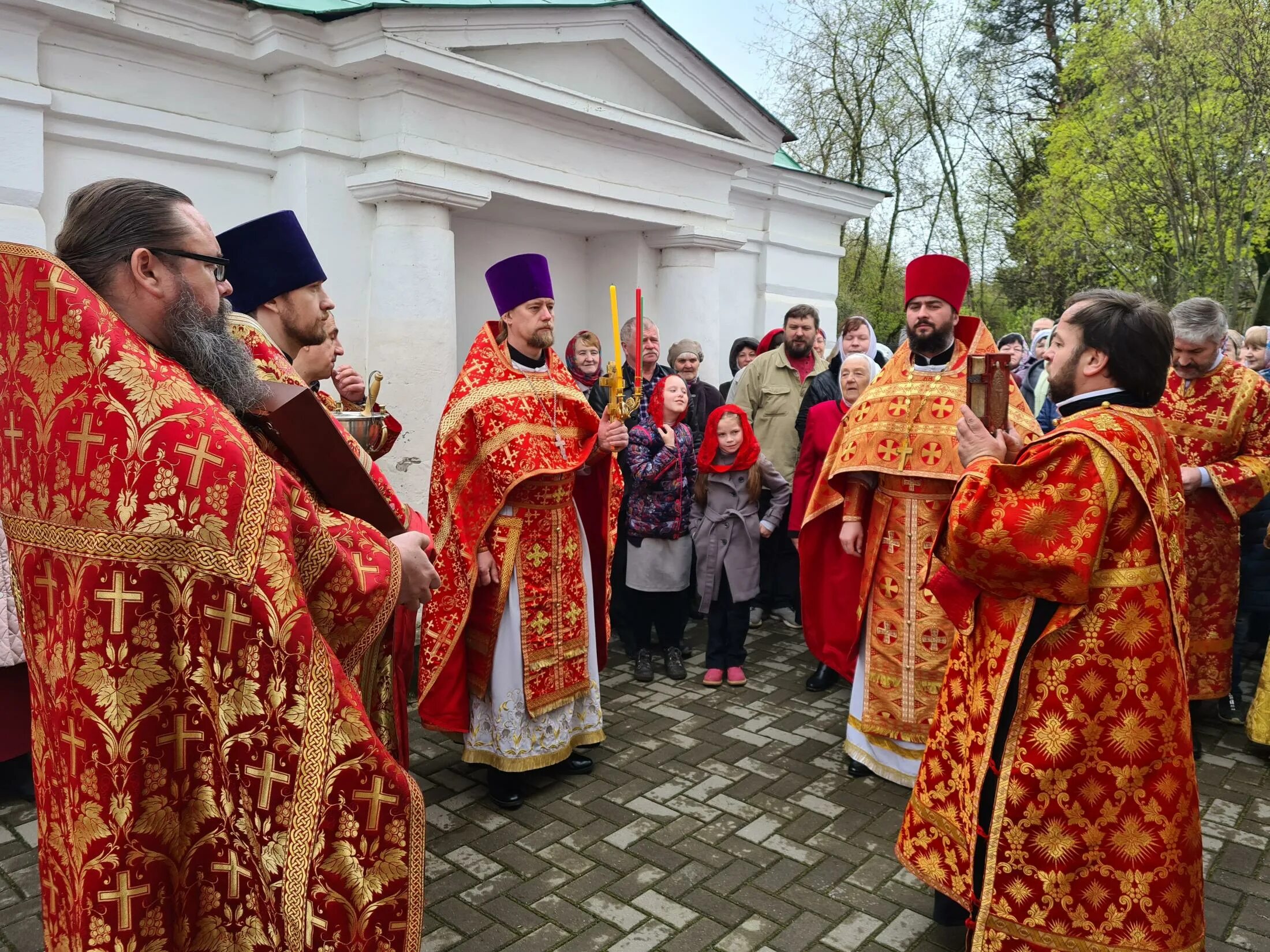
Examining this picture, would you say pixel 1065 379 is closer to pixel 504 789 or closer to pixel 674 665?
pixel 504 789

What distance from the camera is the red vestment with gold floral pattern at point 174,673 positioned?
5.22 feet

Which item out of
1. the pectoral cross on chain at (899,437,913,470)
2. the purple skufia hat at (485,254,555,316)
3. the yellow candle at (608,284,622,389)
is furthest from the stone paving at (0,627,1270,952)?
the purple skufia hat at (485,254,555,316)

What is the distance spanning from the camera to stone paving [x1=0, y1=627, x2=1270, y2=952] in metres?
3.07

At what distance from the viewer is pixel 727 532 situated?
5.63 metres

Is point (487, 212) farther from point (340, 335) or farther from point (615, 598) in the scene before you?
point (615, 598)

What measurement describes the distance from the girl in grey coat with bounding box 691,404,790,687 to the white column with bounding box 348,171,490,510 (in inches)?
80.9

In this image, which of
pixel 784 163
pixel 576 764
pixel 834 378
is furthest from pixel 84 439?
pixel 784 163

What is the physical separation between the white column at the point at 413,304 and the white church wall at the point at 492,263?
77cm

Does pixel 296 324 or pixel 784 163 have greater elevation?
pixel 784 163

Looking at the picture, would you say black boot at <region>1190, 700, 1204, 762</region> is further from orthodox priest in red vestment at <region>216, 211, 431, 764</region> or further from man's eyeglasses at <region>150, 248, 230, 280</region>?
man's eyeglasses at <region>150, 248, 230, 280</region>

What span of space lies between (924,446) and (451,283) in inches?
152

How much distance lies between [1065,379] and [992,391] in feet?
0.75

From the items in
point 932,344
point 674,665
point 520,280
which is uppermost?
point 520,280

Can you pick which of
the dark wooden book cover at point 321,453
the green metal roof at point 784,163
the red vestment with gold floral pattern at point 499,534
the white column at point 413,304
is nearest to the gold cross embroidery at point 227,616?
the dark wooden book cover at point 321,453
